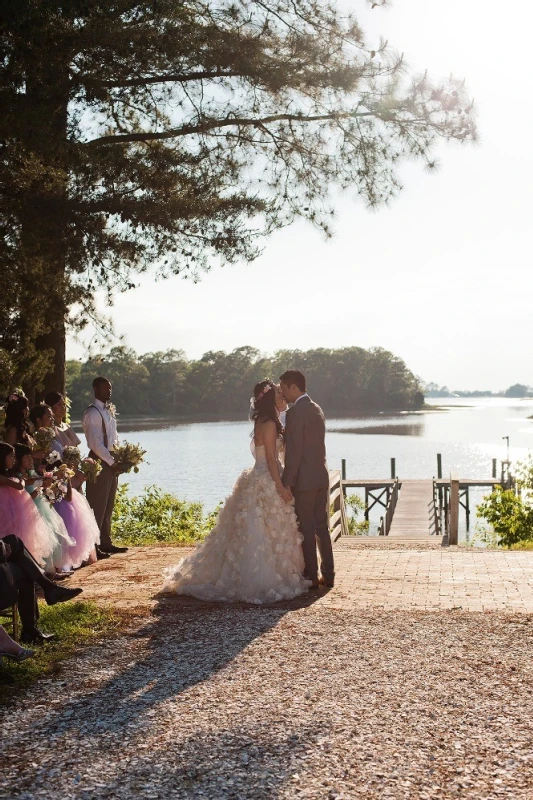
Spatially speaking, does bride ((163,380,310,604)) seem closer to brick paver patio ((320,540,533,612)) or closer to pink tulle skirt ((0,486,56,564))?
brick paver patio ((320,540,533,612))

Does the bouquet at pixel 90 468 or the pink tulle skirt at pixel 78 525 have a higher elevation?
the bouquet at pixel 90 468

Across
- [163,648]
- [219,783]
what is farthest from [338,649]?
[219,783]

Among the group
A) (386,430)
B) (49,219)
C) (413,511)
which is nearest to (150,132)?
(49,219)

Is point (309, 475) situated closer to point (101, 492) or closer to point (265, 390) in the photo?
point (265, 390)

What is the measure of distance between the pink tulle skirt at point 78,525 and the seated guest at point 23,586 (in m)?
2.26

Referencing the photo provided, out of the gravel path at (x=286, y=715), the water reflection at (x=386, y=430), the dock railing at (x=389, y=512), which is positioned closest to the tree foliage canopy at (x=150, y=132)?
the gravel path at (x=286, y=715)

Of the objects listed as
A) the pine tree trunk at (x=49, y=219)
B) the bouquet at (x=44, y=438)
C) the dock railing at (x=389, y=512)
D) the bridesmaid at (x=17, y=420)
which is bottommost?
the dock railing at (x=389, y=512)

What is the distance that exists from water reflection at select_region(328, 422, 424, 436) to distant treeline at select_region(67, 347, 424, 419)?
353 inches

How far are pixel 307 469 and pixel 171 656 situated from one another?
2251 mm

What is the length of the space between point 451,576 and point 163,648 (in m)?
3.26

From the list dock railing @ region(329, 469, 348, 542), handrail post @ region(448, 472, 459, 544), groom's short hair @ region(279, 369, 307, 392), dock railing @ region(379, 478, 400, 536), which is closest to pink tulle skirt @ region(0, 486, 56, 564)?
groom's short hair @ region(279, 369, 307, 392)

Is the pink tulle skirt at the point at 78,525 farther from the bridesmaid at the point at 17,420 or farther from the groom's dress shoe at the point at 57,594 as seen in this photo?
the groom's dress shoe at the point at 57,594

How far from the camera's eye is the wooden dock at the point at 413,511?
67.2 feet

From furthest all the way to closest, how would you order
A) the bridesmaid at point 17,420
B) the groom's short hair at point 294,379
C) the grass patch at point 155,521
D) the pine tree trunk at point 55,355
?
the grass patch at point 155,521 < the pine tree trunk at point 55,355 < the bridesmaid at point 17,420 < the groom's short hair at point 294,379
